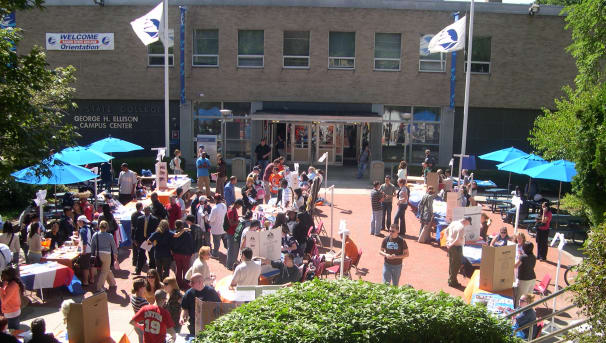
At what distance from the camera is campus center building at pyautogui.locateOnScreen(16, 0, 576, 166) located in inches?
1093

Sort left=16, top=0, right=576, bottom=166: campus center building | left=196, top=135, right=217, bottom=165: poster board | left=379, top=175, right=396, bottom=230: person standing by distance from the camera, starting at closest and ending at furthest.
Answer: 1. left=379, top=175, right=396, bottom=230: person standing
2. left=196, top=135, right=217, bottom=165: poster board
3. left=16, top=0, right=576, bottom=166: campus center building

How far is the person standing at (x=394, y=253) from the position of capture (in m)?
10.7

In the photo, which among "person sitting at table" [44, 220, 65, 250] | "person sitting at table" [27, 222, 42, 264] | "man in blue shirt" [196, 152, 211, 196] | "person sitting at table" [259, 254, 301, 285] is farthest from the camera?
"man in blue shirt" [196, 152, 211, 196]

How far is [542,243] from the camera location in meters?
14.5

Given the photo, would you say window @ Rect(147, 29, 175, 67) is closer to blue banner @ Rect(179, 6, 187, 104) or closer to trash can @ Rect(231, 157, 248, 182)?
blue banner @ Rect(179, 6, 187, 104)

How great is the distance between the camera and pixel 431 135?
2886 centimetres

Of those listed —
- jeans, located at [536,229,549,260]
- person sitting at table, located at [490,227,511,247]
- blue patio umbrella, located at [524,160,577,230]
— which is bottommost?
jeans, located at [536,229,549,260]

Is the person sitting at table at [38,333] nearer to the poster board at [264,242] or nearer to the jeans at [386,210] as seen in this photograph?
the poster board at [264,242]

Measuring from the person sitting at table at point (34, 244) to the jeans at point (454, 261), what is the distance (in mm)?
9203

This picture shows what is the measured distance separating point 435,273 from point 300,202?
4.12 meters

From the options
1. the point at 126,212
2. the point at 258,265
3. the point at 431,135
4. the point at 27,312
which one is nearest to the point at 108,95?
the point at 126,212

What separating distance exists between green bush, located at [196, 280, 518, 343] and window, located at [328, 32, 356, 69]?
2215 centimetres

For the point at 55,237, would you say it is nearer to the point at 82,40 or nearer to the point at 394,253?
the point at 394,253

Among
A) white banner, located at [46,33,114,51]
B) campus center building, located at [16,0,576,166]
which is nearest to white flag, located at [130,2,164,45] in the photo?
campus center building, located at [16,0,576,166]
